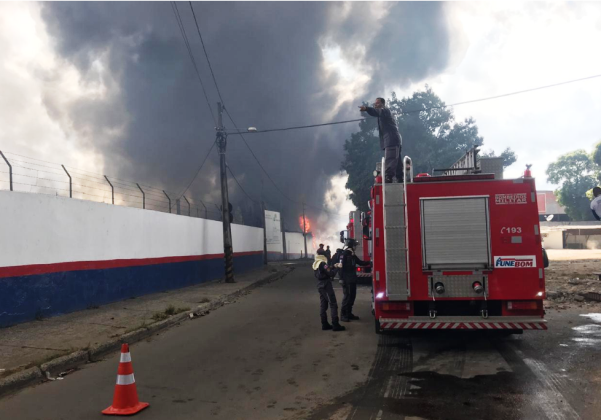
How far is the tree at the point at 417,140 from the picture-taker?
36.8m

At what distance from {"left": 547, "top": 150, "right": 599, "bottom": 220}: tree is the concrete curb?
2579 inches

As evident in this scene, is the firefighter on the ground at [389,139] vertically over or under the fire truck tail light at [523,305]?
over

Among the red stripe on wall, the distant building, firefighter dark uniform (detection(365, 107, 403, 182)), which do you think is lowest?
the red stripe on wall

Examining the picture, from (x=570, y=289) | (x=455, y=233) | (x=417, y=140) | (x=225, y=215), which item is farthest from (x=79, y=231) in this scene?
(x=417, y=140)

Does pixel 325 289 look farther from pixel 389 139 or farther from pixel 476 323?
pixel 476 323

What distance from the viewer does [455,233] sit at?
6773 mm

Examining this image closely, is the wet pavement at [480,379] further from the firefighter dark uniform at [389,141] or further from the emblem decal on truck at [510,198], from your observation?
the firefighter dark uniform at [389,141]

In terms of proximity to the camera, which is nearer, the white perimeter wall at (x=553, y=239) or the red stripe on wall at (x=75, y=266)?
the red stripe on wall at (x=75, y=266)

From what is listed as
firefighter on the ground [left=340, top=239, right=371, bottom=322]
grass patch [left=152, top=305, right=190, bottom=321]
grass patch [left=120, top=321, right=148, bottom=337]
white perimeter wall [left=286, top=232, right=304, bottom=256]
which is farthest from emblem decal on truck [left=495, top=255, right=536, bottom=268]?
white perimeter wall [left=286, top=232, right=304, bottom=256]

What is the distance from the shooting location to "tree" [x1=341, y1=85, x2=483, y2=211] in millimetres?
36844

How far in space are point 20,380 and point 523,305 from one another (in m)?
6.68

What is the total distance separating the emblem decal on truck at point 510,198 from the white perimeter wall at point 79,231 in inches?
352

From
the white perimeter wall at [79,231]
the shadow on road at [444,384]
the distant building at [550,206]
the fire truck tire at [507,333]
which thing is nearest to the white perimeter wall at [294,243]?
the distant building at [550,206]

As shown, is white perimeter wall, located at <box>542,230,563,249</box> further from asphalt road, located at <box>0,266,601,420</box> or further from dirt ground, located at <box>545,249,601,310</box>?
asphalt road, located at <box>0,266,601,420</box>
